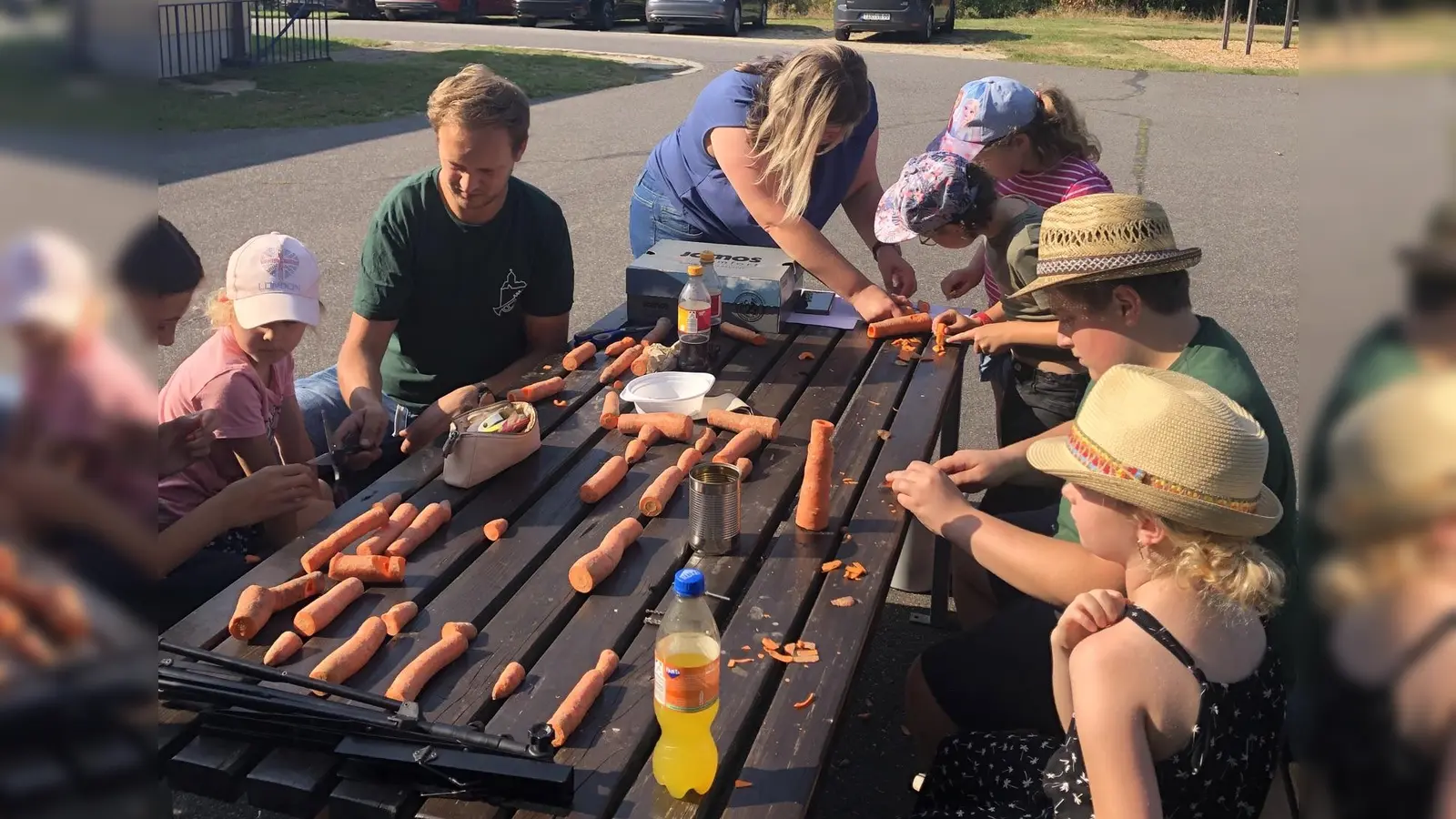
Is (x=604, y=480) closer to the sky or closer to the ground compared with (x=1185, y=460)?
closer to the ground

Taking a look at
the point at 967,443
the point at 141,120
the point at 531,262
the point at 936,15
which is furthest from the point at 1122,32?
the point at 141,120

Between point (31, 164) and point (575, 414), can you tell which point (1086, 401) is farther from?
point (31, 164)

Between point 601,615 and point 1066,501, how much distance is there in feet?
3.90

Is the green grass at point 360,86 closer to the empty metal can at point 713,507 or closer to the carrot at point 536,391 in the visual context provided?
the carrot at point 536,391

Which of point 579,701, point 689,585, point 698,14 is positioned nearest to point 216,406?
point 579,701

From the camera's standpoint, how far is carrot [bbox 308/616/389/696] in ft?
6.34

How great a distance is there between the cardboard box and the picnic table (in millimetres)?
695

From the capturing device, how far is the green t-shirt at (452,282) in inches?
141

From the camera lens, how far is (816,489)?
256 cm

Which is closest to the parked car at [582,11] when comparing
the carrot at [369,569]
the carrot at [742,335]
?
the carrot at [742,335]

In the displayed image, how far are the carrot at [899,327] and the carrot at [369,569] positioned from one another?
214 centimetres

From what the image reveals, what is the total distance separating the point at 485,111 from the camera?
3369mm

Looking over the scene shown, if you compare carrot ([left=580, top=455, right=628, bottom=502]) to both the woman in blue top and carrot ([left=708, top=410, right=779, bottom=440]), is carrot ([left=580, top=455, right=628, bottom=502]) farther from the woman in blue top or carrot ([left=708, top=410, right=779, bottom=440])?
the woman in blue top

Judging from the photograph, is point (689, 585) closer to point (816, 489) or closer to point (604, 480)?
point (816, 489)
